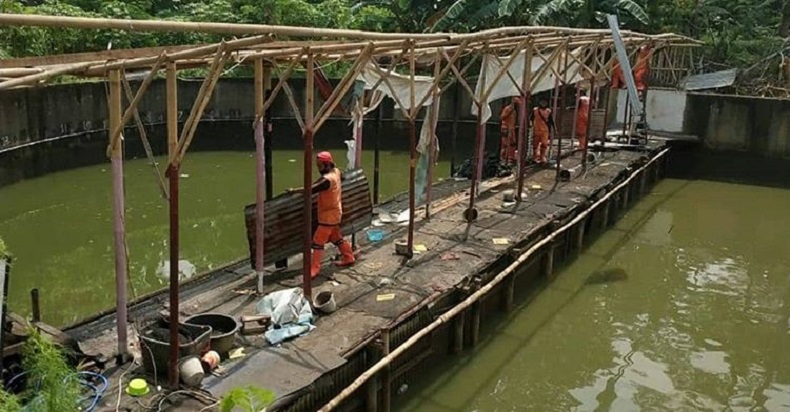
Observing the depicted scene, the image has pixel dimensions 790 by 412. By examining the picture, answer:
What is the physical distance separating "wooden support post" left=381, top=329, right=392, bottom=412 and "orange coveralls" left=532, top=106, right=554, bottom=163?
1069 cm

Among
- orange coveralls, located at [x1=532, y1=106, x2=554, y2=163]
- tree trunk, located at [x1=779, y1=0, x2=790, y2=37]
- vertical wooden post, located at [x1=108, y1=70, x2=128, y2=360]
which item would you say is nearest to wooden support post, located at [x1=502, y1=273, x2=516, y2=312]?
vertical wooden post, located at [x1=108, y1=70, x2=128, y2=360]

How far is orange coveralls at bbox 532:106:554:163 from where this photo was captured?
58.7 feet

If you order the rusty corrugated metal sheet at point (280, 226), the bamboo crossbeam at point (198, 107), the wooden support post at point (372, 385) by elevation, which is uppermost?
the bamboo crossbeam at point (198, 107)

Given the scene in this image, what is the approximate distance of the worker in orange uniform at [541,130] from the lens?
58.7ft

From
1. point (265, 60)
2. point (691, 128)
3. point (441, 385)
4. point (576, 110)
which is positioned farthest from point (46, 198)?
point (691, 128)

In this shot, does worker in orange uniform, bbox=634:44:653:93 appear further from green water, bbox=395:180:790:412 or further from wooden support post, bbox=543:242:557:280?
wooden support post, bbox=543:242:557:280

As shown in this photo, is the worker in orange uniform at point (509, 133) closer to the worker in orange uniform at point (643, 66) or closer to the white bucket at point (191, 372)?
the worker in orange uniform at point (643, 66)

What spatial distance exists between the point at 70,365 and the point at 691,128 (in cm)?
2052

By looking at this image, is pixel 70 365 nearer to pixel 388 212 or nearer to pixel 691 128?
pixel 388 212

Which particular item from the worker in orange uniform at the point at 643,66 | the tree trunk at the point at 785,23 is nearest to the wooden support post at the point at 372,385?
the worker in orange uniform at the point at 643,66

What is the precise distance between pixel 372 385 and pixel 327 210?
2656mm

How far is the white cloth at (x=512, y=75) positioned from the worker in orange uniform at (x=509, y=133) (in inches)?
33.3

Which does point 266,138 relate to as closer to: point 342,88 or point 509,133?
point 342,88

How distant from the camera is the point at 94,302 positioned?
11.4m
